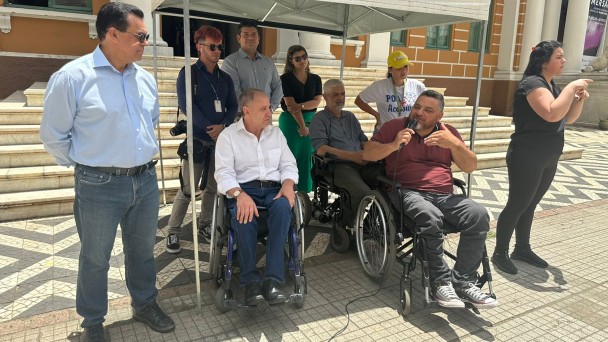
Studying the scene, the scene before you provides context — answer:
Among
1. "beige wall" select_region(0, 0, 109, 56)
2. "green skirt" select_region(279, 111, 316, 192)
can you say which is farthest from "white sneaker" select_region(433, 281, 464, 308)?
"beige wall" select_region(0, 0, 109, 56)

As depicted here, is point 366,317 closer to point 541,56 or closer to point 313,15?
point 541,56

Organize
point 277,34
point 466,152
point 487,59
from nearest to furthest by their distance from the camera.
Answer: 1. point 466,152
2. point 277,34
3. point 487,59

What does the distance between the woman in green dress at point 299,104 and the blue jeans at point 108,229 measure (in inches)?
79.3

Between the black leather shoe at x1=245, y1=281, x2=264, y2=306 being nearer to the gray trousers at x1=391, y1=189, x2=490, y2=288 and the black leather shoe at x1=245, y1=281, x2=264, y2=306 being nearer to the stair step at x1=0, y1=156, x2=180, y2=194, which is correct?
the gray trousers at x1=391, y1=189, x2=490, y2=288

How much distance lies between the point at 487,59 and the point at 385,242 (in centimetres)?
1299

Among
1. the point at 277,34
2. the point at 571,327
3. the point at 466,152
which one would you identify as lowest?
the point at 571,327

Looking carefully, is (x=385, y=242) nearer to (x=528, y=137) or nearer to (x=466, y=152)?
(x=466, y=152)

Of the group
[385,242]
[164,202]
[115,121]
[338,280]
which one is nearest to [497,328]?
[385,242]

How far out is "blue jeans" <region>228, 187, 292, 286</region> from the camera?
2.87 meters

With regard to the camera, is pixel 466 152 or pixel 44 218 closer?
pixel 466 152

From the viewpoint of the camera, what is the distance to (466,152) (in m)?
3.23

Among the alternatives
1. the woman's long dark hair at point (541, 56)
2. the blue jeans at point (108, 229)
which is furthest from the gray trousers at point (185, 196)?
the woman's long dark hair at point (541, 56)

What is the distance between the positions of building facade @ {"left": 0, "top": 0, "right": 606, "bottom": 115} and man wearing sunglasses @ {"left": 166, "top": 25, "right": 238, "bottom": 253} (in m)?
2.90

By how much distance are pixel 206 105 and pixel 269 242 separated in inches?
53.6
